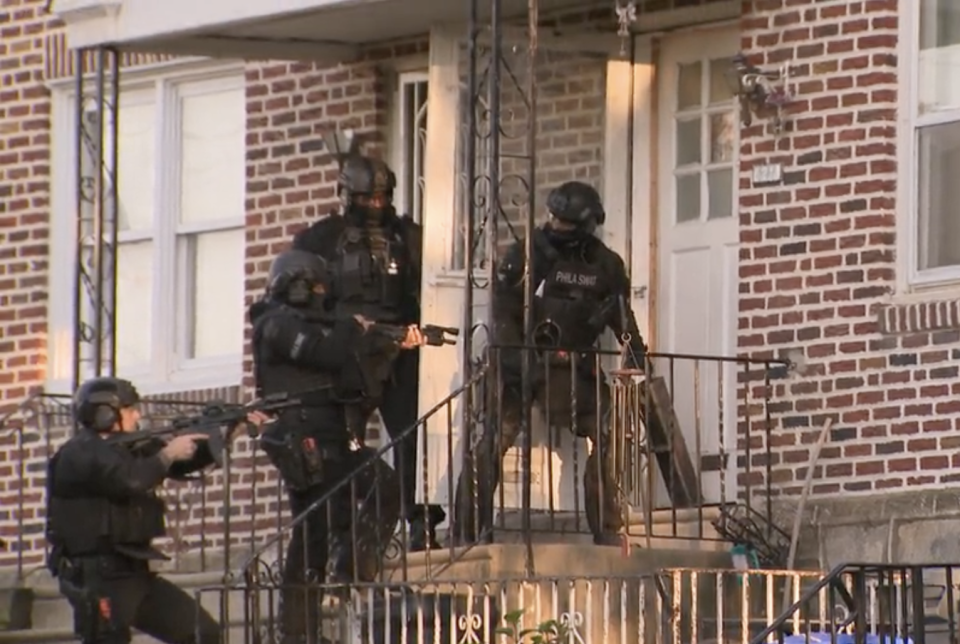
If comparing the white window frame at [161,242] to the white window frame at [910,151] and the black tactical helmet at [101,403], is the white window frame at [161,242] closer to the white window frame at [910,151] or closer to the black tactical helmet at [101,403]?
the black tactical helmet at [101,403]

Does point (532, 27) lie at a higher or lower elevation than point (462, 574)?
higher

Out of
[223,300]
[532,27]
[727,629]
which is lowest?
[727,629]

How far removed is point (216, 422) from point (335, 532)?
0.82 m

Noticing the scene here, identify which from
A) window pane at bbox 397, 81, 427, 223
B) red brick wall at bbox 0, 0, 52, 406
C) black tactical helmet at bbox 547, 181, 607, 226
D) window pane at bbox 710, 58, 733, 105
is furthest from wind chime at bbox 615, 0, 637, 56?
red brick wall at bbox 0, 0, 52, 406

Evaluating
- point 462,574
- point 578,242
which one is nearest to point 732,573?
point 462,574

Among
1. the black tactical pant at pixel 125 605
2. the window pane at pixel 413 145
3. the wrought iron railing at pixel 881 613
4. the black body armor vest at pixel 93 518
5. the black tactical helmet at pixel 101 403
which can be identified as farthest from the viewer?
the window pane at pixel 413 145

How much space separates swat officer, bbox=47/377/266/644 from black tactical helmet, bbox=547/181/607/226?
1.85 m

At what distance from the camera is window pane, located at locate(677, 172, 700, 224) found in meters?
16.4

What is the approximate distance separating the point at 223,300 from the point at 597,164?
3.01 m

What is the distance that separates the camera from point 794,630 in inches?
541

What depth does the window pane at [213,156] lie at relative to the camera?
61.1 feet

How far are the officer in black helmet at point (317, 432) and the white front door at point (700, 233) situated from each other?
158 centimetres

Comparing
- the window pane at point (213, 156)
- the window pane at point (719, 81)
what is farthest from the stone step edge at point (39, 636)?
the window pane at point (719, 81)

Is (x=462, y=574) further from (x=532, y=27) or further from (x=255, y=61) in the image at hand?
(x=255, y=61)
